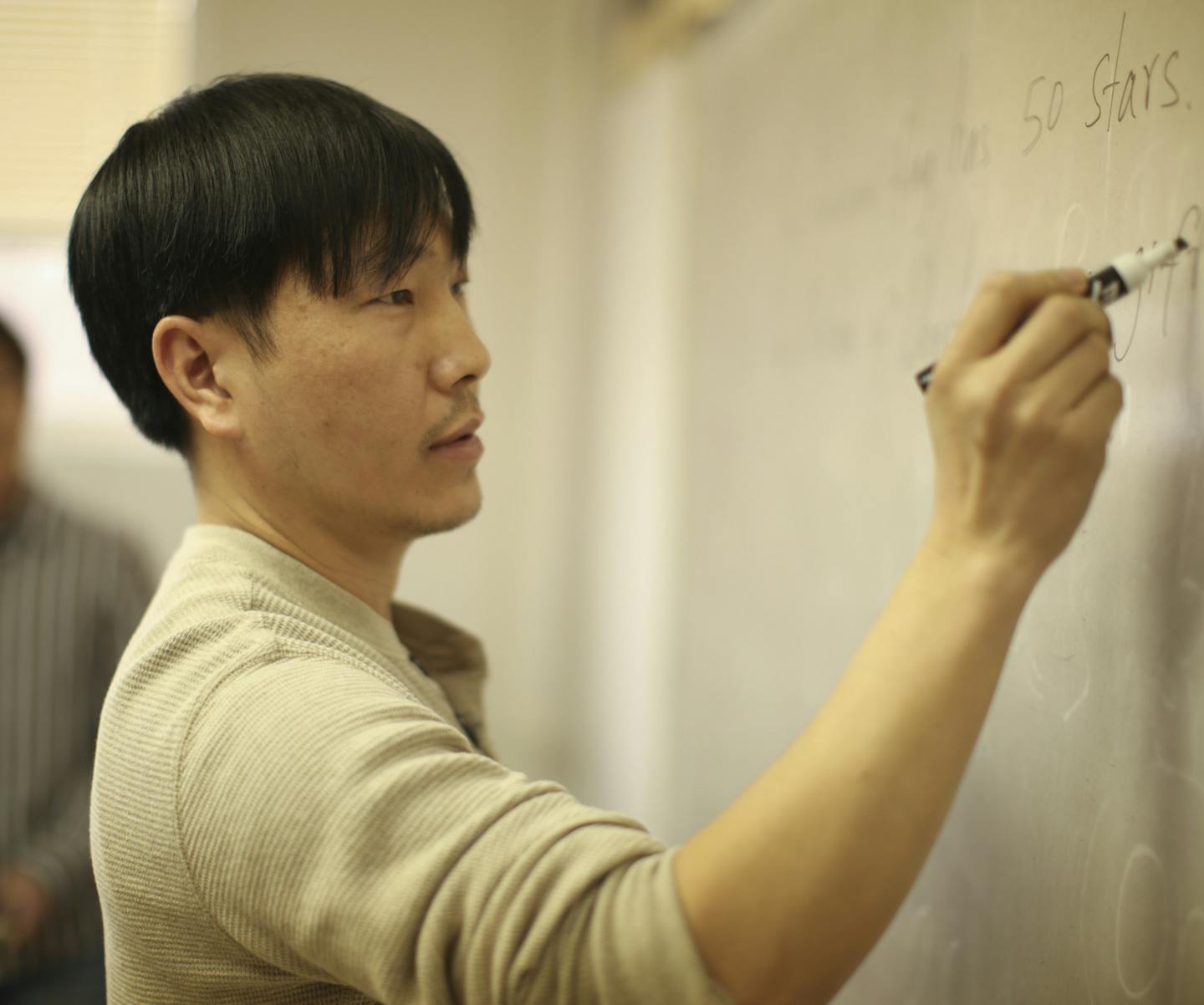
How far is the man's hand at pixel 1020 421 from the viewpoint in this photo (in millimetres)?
548

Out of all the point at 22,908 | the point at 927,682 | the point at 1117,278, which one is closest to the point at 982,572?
the point at 927,682

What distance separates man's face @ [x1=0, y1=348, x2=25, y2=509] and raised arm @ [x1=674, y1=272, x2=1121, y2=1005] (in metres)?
1.66

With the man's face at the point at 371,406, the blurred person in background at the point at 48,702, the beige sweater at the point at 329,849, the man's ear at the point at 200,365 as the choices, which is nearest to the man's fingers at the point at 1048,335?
the beige sweater at the point at 329,849

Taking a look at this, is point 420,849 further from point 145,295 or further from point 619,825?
point 145,295

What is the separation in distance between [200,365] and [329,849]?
0.44 meters

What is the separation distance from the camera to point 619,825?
58 centimetres

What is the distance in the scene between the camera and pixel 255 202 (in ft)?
2.62

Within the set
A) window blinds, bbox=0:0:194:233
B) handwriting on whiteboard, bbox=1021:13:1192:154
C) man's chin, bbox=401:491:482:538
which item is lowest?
man's chin, bbox=401:491:482:538

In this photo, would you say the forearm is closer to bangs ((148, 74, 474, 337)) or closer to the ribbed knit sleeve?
the ribbed knit sleeve

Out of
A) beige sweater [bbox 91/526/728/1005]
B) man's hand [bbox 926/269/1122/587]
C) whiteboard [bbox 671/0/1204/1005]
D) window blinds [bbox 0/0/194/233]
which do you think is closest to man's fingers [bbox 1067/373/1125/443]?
man's hand [bbox 926/269/1122/587]

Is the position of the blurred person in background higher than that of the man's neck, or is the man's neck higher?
the man's neck

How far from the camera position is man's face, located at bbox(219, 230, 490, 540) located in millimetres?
813

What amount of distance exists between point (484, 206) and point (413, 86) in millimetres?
331

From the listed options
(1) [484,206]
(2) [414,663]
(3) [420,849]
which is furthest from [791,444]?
(1) [484,206]
